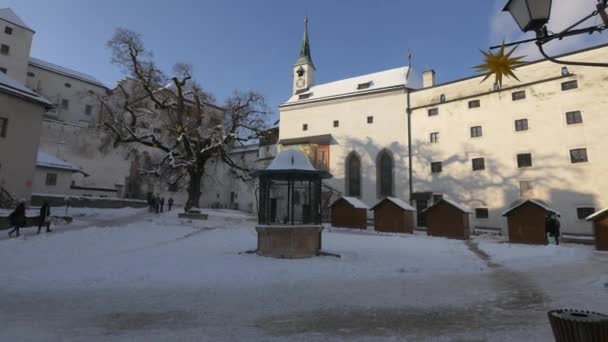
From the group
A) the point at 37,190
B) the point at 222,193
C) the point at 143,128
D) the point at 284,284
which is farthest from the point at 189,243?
the point at 222,193

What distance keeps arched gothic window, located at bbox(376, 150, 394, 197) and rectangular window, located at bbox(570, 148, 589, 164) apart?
15.2 meters

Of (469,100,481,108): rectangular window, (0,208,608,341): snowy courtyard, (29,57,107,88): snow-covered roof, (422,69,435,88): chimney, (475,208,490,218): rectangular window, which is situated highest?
(29,57,107,88): snow-covered roof

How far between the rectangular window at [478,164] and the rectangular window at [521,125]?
3.80m

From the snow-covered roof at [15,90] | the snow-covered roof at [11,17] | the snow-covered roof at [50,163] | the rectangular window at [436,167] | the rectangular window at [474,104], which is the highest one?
the snow-covered roof at [11,17]

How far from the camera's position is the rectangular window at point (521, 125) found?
2875 centimetres

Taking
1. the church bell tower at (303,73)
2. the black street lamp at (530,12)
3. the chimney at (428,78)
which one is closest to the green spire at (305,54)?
the church bell tower at (303,73)

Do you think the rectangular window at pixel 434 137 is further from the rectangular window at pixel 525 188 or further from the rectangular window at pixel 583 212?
the rectangular window at pixel 583 212

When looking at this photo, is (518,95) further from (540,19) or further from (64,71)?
(64,71)

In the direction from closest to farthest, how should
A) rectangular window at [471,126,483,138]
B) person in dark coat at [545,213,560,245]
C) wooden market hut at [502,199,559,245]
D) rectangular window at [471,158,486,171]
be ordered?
person in dark coat at [545,213,560,245] < wooden market hut at [502,199,559,245] < rectangular window at [471,158,486,171] < rectangular window at [471,126,483,138]

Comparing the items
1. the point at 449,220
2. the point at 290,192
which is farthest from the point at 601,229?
the point at 290,192

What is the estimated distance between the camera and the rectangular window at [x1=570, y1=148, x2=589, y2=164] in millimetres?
25812

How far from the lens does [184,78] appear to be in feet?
86.2

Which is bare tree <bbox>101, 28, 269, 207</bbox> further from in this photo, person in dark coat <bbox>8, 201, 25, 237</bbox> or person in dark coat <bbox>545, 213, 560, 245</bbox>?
person in dark coat <bbox>545, 213, 560, 245</bbox>

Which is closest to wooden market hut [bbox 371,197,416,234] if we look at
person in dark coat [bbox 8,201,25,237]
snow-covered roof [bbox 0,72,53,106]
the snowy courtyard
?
the snowy courtyard
